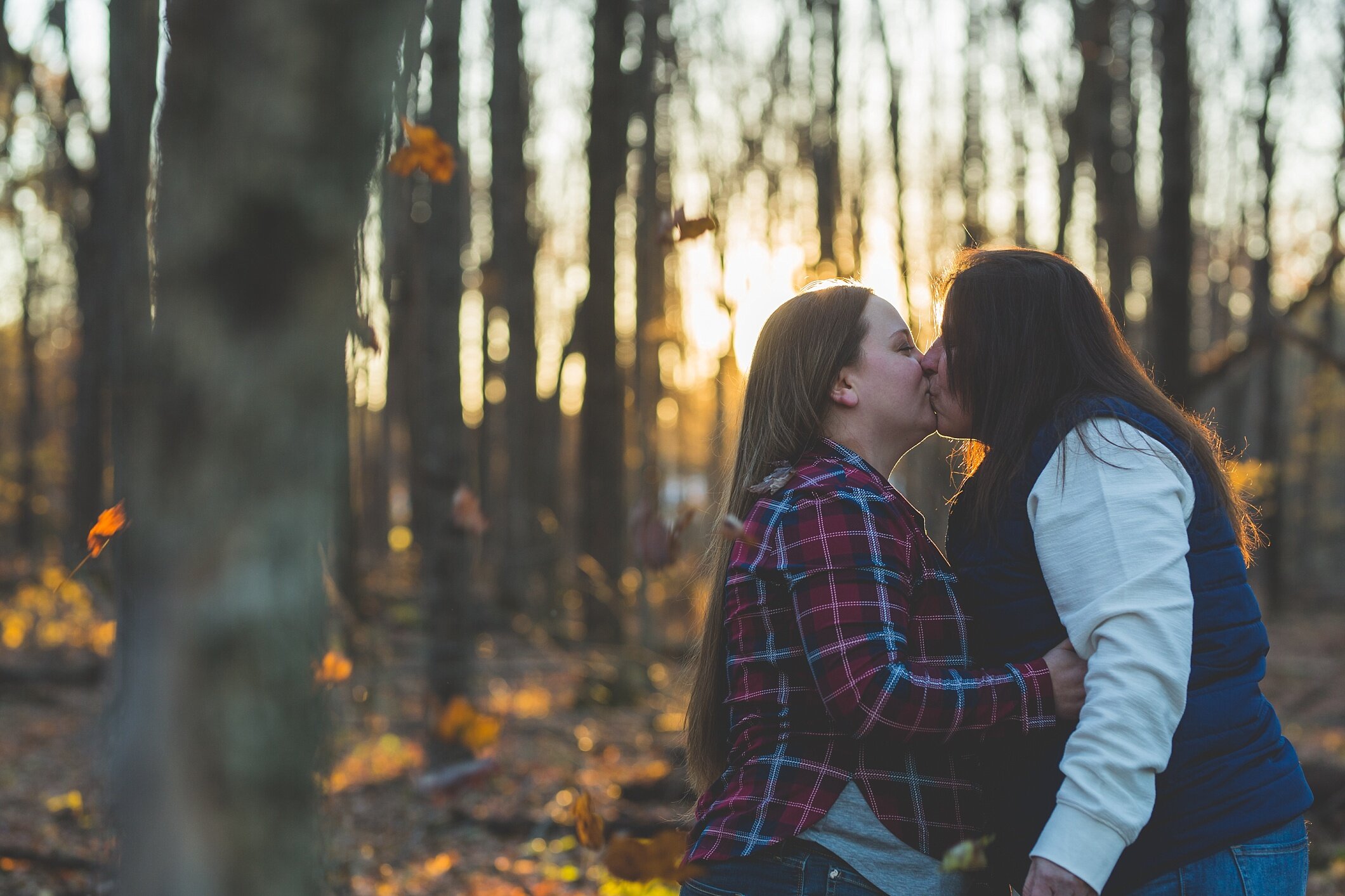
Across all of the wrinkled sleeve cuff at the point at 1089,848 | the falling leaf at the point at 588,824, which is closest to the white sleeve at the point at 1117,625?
the wrinkled sleeve cuff at the point at 1089,848

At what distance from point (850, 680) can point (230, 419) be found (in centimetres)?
108

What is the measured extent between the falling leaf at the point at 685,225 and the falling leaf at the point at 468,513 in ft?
8.76

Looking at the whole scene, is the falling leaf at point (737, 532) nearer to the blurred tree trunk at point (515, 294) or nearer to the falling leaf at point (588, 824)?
the falling leaf at point (588, 824)

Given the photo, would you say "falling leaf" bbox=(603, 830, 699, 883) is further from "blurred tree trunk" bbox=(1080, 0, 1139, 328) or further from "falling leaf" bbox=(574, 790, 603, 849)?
"blurred tree trunk" bbox=(1080, 0, 1139, 328)

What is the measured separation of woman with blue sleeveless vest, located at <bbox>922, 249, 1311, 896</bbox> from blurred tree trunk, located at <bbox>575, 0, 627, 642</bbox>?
25.0 feet

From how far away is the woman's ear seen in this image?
2139mm

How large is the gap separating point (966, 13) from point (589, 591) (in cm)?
1383

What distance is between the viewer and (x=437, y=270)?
→ 22.3ft

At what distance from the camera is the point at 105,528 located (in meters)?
1.97

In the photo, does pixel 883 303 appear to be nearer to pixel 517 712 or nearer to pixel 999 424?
pixel 999 424

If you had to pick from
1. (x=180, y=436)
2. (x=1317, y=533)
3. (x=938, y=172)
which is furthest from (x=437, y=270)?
(x=1317, y=533)

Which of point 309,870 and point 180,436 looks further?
point 309,870

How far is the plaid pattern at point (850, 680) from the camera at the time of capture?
179cm

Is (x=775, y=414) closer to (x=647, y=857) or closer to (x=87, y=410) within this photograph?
(x=647, y=857)
